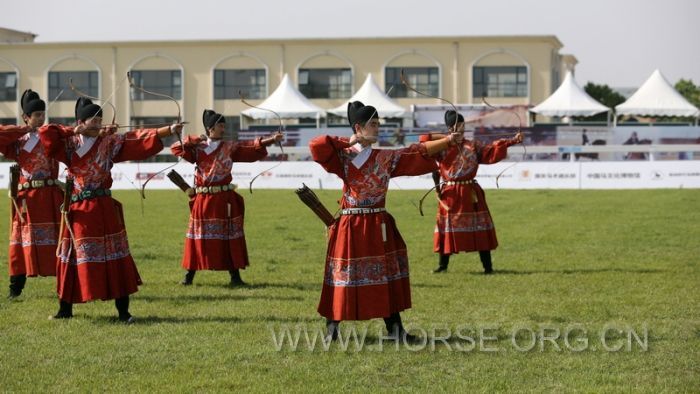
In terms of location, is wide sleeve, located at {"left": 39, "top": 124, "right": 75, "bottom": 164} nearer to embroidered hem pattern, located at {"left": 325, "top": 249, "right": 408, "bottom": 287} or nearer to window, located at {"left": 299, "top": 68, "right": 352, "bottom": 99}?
embroidered hem pattern, located at {"left": 325, "top": 249, "right": 408, "bottom": 287}

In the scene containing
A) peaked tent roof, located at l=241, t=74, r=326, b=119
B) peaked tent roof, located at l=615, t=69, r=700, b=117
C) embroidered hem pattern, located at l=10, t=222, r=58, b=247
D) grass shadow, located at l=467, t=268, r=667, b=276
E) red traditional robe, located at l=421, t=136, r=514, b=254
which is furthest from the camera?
peaked tent roof, located at l=241, t=74, r=326, b=119

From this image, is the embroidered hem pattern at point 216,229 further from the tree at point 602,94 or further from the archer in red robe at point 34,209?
the tree at point 602,94

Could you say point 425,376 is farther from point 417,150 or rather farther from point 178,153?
point 178,153

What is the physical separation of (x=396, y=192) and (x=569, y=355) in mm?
18895

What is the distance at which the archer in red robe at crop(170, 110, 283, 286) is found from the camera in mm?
11648

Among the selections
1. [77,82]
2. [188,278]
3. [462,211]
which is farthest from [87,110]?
[77,82]

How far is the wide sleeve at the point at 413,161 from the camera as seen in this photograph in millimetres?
8164

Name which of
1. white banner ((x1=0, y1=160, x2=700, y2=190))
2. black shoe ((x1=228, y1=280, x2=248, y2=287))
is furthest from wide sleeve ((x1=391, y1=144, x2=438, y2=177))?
white banner ((x1=0, y1=160, x2=700, y2=190))

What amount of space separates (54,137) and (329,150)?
8.28 feet

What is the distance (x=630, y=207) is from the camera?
69.5 feet

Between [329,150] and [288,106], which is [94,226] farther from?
[288,106]

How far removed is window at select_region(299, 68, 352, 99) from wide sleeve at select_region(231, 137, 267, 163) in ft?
136

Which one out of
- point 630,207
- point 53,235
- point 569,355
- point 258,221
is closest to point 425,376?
point 569,355

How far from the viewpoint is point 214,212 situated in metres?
11.7
